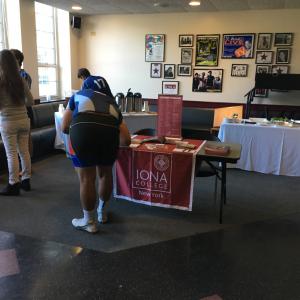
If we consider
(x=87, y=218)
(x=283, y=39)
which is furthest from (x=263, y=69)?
(x=87, y=218)

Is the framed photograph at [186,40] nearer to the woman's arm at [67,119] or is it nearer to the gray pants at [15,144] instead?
the gray pants at [15,144]

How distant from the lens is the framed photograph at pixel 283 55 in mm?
6203

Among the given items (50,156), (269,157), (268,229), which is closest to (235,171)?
(269,157)

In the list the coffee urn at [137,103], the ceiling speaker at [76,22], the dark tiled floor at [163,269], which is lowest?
the dark tiled floor at [163,269]

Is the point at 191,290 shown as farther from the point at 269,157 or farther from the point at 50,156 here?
the point at 50,156

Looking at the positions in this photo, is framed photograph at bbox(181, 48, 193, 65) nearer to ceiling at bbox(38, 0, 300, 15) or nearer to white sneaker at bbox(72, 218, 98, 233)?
ceiling at bbox(38, 0, 300, 15)

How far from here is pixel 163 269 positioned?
218 centimetres

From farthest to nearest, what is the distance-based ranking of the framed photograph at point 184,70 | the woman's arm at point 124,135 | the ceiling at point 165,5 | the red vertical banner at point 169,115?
the framed photograph at point 184,70 → the ceiling at point 165,5 → the red vertical banner at point 169,115 → the woman's arm at point 124,135

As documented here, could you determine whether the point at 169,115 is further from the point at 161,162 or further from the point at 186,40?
the point at 186,40

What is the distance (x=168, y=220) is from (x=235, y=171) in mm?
1867

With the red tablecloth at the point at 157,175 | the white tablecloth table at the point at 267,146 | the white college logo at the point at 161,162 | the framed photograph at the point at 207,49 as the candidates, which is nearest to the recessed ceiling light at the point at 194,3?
the framed photograph at the point at 207,49

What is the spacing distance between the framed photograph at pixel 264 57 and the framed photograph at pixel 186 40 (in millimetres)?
1353

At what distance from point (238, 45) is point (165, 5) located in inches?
65.8

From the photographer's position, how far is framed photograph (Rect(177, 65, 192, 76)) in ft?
22.3
